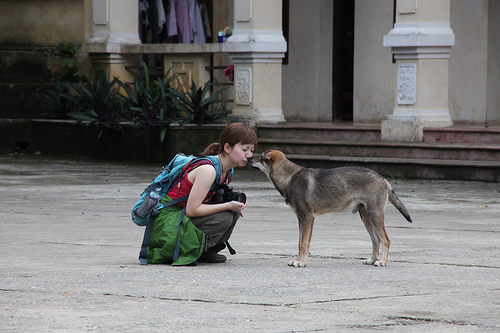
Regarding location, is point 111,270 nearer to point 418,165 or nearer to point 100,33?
point 418,165

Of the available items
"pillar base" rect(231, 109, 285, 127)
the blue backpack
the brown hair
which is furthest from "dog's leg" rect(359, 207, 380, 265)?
"pillar base" rect(231, 109, 285, 127)

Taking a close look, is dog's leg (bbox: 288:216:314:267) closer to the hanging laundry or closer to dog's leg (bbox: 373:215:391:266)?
dog's leg (bbox: 373:215:391:266)

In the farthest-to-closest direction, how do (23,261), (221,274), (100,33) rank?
1. (100,33)
2. (23,261)
3. (221,274)

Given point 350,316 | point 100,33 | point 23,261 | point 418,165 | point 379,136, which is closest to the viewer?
point 350,316

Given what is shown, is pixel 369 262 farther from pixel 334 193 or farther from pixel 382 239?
pixel 334 193

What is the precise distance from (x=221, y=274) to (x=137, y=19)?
541 inches

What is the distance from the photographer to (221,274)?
6582mm

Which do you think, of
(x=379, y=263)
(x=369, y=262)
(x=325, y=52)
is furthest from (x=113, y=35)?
(x=379, y=263)

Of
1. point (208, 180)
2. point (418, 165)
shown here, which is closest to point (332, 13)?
point (418, 165)

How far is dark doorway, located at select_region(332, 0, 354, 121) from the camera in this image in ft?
64.7

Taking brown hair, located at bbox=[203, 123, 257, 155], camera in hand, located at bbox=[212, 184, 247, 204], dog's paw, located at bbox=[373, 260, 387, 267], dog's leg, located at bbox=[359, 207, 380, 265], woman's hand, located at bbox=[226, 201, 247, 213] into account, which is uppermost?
brown hair, located at bbox=[203, 123, 257, 155]

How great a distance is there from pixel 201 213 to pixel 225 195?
0.87 feet

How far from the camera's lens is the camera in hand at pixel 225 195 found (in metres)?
6.99

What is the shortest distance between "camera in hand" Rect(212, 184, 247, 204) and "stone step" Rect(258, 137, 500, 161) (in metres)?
8.09
